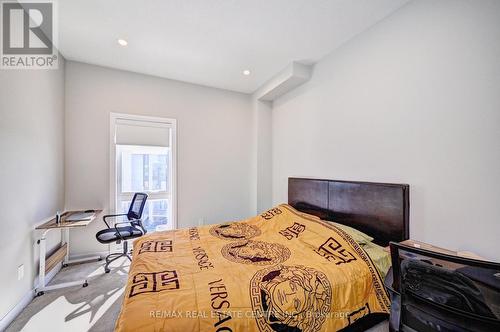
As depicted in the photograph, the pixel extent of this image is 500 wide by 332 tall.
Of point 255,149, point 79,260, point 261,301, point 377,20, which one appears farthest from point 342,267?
point 79,260

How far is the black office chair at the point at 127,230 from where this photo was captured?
2725mm

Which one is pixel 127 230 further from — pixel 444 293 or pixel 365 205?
pixel 444 293

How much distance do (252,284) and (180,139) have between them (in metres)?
2.89

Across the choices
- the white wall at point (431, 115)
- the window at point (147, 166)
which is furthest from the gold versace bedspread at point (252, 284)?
the window at point (147, 166)

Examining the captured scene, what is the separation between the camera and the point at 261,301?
1.32 meters

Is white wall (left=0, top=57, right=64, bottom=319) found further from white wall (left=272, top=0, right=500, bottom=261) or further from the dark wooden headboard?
white wall (left=272, top=0, right=500, bottom=261)

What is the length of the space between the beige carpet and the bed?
52 cm

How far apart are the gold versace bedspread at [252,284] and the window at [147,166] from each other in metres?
1.47

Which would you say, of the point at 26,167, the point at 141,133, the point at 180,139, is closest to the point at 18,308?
the point at 26,167

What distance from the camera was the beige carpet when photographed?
180 cm

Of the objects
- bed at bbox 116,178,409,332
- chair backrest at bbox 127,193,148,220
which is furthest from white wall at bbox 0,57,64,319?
bed at bbox 116,178,409,332

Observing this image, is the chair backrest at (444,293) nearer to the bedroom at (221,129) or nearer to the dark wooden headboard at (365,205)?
the bedroom at (221,129)

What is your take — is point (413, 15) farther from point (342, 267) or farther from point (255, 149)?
point (255, 149)

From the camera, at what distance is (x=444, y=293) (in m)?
0.97
